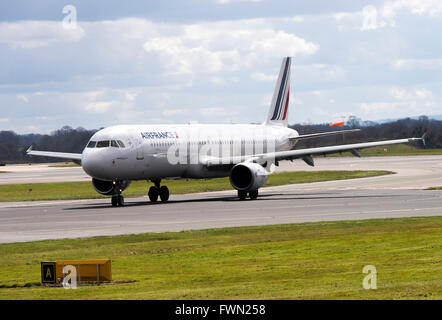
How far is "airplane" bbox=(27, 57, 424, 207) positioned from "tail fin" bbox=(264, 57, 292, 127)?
7.58 feet

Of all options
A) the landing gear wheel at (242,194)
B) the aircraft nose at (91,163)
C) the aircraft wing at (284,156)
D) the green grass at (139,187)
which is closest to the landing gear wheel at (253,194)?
the landing gear wheel at (242,194)

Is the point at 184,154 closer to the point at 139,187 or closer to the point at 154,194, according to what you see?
the point at 154,194

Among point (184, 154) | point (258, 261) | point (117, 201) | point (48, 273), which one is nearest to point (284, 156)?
point (184, 154)

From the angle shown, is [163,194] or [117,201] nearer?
[117,201]

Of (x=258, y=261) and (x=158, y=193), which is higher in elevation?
(x=158, y=193)

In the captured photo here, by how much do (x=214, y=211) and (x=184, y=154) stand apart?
1008 centimetres

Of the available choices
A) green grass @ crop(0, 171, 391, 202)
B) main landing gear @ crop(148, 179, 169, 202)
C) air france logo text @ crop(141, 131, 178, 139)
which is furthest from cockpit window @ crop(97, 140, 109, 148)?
green grass @ crop(0, 171, 391, 202)

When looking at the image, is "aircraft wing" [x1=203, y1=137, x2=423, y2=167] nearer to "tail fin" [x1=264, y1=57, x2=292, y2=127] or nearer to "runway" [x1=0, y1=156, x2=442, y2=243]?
"runway" [x1=0, y1=156, x2=442, y2=243]

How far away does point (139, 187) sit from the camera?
78.1 m

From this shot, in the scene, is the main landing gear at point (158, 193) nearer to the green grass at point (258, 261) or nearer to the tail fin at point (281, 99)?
the tail fin at point (281, 99)

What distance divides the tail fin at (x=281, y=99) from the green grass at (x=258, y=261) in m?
31.0

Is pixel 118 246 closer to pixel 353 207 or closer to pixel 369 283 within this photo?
pixel 369 283

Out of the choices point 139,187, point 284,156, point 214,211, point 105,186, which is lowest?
point 214,211

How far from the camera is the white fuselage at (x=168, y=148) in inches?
1937
